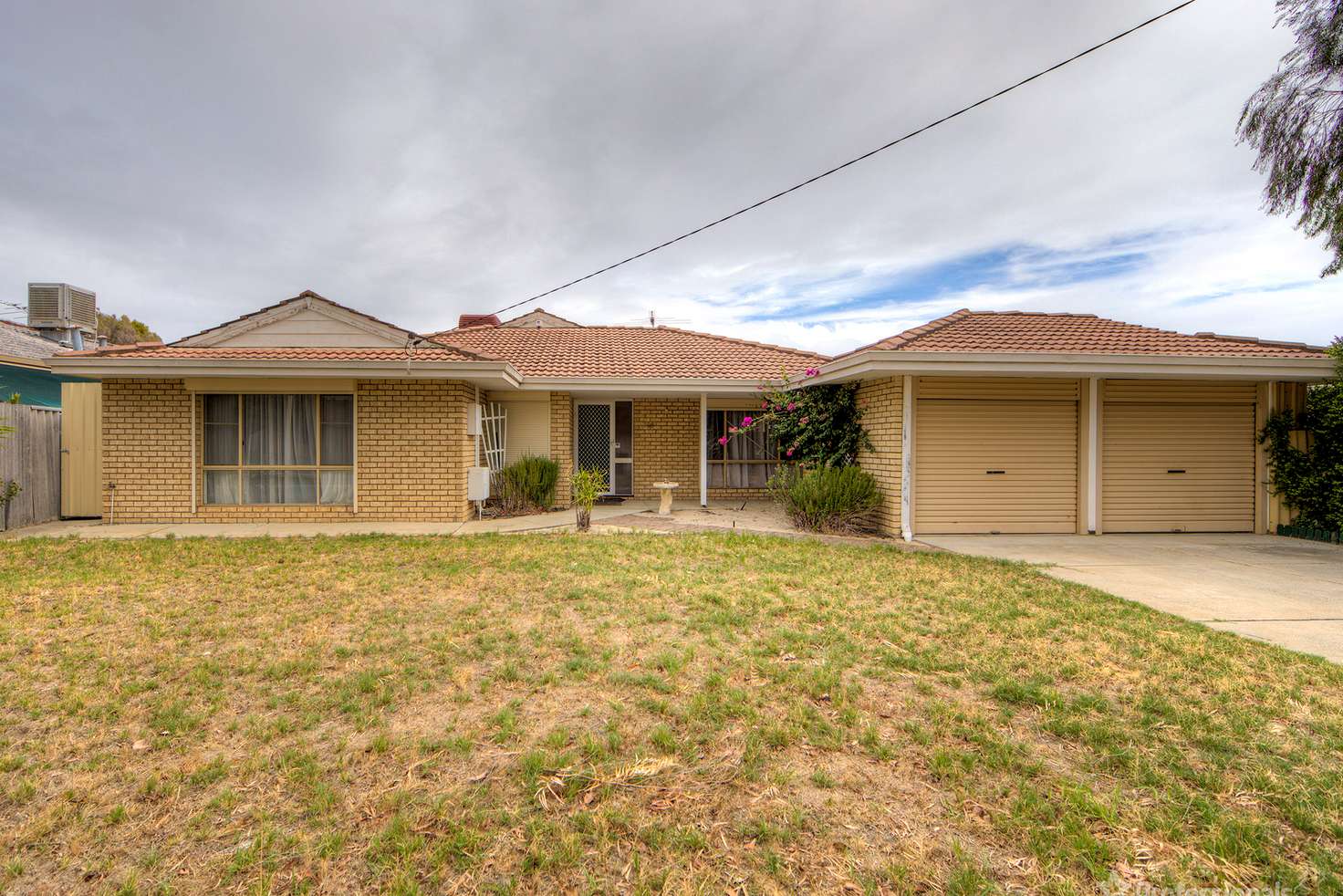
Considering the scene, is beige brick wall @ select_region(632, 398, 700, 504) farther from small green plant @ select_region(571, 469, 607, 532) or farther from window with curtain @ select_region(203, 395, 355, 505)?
window with curtain @ select_region(203, 395, 355, 505)

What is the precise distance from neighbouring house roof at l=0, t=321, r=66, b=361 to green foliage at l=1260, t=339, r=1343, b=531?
24.9 metres

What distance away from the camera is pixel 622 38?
10.2 m

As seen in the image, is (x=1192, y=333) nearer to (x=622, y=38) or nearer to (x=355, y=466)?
(x=622, y=38)

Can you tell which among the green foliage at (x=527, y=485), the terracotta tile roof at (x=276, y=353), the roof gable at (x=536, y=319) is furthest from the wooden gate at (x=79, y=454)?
the roof gable at (x=536, y=319)

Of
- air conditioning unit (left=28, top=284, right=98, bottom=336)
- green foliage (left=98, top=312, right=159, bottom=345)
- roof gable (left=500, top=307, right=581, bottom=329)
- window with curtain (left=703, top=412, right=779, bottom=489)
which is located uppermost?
green foliage (left=98, top=312, right=159, bottom=345)

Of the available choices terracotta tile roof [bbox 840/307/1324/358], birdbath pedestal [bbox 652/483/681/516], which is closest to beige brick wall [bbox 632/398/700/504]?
birdbath pedestal [bbox 652/483/681/516]

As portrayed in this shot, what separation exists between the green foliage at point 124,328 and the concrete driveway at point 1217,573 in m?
42.9

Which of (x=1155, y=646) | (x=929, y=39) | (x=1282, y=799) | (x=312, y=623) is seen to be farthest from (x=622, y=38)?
(x=1282, y=799)

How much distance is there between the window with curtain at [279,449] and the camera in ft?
33.4

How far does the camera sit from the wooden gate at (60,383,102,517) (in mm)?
10375

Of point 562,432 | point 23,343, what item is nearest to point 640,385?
point 562,432

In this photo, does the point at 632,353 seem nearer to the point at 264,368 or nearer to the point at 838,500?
the point at 838,500

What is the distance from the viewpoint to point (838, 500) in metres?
9.45

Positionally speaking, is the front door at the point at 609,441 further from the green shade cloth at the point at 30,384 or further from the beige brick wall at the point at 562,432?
the green shade cloth at the point at 30,384
